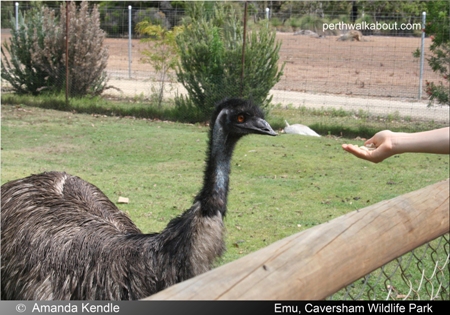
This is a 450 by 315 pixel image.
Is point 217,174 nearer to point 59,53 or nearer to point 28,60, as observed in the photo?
point 59,53

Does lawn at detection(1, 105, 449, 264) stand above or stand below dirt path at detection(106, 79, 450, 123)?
below

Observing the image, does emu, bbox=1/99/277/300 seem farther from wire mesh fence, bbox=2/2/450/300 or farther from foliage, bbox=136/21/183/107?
foliage, bbox=136/21/183/107

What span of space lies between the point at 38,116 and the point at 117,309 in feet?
37.0

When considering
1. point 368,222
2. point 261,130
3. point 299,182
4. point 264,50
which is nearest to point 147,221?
point 299,182

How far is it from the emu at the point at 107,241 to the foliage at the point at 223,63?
8.72m

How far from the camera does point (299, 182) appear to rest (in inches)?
346

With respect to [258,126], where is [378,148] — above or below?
above

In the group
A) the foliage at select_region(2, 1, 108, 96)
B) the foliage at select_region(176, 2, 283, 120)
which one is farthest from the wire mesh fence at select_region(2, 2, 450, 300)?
the foliage at select_region(2, 1, 108, 96)

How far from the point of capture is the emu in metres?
3.62

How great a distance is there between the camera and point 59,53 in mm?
15125

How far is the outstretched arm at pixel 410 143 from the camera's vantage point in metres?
2.11

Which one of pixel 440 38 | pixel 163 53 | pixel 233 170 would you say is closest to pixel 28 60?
pixel 163 53

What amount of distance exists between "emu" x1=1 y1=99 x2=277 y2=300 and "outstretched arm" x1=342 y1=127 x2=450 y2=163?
1370 millimetres

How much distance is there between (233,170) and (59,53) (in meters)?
7.32
